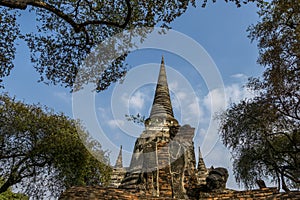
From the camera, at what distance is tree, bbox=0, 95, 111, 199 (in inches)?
646

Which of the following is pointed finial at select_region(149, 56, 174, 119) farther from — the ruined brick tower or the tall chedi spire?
the ruined brick tower

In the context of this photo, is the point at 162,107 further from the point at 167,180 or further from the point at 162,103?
the point at 167,180

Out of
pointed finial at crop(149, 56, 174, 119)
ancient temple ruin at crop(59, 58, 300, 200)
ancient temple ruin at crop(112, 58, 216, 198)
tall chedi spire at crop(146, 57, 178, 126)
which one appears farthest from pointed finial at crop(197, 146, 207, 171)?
ancient temple ruin at crop(112, 58, 216, 198)

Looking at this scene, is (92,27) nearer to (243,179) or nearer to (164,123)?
(164,123)

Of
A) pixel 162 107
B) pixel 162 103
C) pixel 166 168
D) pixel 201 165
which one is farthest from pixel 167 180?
pixel 201 165

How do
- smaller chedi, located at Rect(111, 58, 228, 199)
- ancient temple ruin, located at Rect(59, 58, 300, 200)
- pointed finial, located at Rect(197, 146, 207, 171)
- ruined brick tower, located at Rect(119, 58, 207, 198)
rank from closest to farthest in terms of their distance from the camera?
ancient temple ruin, located at Rect(59, 58, 300, 200) → smaller chedi, located at Rect(111, 58, 228, 199) → ruined brick tower, located at Rect(119, 58, 207, 198) → pointed finial, located at Rect(197, 146, 207, 171)

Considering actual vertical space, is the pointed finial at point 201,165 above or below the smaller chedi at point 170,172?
above

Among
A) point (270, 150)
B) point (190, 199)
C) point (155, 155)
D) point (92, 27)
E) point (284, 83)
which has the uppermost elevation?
point (92, 27)

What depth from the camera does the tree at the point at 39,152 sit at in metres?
16.4

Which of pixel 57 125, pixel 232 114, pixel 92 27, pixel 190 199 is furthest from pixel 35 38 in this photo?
pixel 232 114

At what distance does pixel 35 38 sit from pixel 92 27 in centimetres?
189

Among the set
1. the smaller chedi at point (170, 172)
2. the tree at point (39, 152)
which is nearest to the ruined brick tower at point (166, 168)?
the smaller chedi at point (170, 172)

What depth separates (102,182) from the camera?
18.2 meters

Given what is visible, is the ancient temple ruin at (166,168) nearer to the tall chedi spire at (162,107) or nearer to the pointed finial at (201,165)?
the tall chedi spire at (162,107)
